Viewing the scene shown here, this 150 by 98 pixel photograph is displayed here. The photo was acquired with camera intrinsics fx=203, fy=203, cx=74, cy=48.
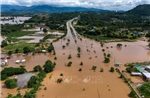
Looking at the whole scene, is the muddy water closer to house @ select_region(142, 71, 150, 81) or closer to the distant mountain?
house @ select_region(142, 71, 150, 81)

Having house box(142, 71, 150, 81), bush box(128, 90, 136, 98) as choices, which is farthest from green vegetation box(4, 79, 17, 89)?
house box(142, 71, 150, 81)

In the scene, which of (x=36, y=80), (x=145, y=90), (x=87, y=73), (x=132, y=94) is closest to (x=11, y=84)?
(x=36, y=80)

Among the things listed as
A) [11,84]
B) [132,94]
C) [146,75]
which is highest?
[146,75]

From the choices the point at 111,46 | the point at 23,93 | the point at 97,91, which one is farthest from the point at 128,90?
the point at 111,46

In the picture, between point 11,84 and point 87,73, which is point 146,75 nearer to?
point 87,73

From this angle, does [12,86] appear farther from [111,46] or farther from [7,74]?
[111,46]

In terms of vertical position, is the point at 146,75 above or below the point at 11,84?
above

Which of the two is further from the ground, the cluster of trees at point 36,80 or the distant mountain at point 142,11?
the distant mountain at point 142,11

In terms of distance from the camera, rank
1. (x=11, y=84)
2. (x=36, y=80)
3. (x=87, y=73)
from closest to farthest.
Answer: (x=11, y=84) → (x=36, y=80) → (x=87, y=73)

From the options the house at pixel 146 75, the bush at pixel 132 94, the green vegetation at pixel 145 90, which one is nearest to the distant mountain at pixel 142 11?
the house at pixel 146 75

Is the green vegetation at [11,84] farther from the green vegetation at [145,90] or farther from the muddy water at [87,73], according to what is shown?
the green vegetation at [145,90]
